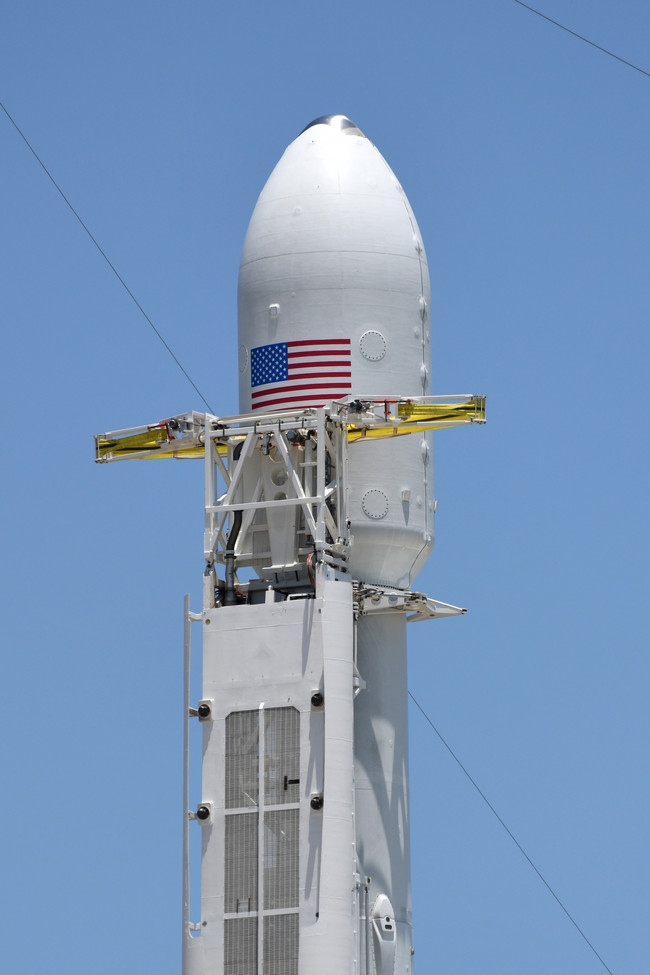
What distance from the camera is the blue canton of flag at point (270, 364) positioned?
5453 centimetres

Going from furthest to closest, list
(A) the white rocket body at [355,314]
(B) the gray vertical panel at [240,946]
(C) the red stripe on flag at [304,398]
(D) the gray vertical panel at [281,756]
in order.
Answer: (A) the white rocket body at [355,314]
(C) the red stripe on flag at [304,398]
(D) the gray vertical panel at [281,756]
(B) the gray vertical panel at [240,946]

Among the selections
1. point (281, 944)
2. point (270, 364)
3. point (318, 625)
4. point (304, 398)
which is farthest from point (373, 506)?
point (281, 944)

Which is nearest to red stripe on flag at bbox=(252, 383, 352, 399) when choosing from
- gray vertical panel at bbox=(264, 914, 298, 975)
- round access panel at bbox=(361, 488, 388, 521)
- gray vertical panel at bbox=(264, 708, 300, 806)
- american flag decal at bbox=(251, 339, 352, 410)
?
american flag decal at bbox=(251, 339, 352, 410)

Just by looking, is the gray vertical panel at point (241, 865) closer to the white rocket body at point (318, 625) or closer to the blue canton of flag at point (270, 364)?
the white rocket body at point (318, 625)

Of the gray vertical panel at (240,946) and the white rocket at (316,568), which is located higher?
the white rocket at (316,568)

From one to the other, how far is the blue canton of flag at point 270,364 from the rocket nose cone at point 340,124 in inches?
234

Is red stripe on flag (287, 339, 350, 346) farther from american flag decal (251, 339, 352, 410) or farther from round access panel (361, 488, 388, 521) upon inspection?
round access panel (361, 488, 388, 521)

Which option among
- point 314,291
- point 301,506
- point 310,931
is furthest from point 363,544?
point 310,931

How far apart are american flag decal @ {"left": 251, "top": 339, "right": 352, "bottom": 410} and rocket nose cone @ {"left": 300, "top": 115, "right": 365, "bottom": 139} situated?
5.89 m

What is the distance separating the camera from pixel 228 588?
5303 cm

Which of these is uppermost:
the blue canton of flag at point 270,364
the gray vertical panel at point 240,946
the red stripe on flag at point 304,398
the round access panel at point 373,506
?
the blue canton of flag at point 270,364

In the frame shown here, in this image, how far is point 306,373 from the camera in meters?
54.4

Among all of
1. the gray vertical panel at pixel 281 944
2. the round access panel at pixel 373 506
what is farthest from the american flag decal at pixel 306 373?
the gray vertical panel at pixel 281 944

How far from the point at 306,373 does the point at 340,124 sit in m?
6.80
